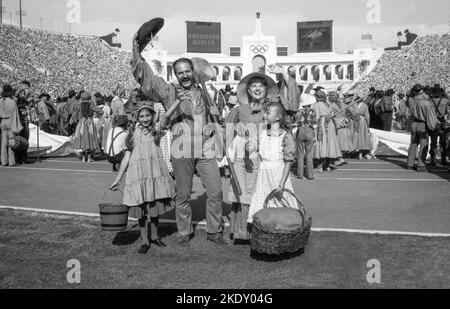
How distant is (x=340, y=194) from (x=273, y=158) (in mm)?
3802

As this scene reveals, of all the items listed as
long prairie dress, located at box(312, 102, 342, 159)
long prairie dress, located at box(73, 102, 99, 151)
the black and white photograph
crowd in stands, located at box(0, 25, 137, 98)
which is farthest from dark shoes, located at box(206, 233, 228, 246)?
crowd in stands, located at box(0, 25, 137, 98)

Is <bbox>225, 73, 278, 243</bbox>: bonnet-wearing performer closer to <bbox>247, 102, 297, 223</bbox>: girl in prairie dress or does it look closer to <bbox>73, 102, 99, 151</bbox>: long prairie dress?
<bbox>247, 102, 297, 223</bbox>: girl in prairie dress

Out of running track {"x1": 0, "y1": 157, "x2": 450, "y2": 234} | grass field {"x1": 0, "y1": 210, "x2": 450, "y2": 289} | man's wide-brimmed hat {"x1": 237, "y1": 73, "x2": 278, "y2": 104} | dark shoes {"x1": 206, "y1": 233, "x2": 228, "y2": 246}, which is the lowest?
grass field {"x1": 0, "y1": 210, "x2": 450, "y2": 289}

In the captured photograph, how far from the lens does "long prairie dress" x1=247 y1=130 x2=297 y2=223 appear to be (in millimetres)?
5980

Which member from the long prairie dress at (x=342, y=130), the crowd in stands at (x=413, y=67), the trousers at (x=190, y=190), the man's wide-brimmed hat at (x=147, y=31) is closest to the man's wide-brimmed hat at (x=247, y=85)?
the trousers at (x=190, y=190)

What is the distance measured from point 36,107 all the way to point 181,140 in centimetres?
1484

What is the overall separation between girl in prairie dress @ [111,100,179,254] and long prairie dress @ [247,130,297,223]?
3.14ft

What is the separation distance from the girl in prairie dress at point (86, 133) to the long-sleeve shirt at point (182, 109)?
29.9 feet

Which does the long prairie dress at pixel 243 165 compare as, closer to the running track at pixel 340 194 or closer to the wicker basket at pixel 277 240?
the wicker basket at pixel 277 240

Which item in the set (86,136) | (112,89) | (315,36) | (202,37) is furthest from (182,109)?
(202,37)

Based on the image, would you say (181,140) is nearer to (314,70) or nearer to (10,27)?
(10,27)

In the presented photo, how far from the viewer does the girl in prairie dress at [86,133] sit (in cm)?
1484
